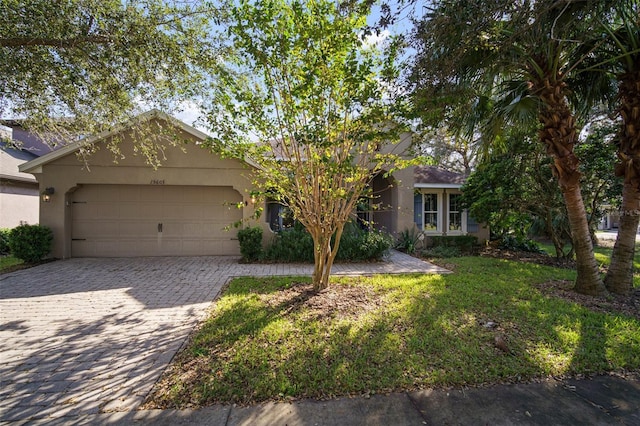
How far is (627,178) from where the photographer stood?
5742mm

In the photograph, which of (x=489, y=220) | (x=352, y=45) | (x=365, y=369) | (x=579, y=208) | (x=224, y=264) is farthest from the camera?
(x=489, y=220)

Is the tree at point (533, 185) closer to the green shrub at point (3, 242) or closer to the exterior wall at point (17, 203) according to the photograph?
the green shrub at point (3, 242)

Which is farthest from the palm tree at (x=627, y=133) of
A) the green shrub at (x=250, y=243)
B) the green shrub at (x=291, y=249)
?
the green shrub at (x=250, y=243)

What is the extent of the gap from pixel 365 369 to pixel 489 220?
9.24m

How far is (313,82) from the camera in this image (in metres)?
4.41

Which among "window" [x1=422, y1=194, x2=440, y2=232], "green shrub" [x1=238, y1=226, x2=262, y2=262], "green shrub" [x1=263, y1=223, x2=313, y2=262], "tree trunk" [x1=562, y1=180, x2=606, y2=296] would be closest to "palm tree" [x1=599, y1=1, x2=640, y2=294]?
"tree trunk" [x1=562, y1=180, x2=606, y2=296]

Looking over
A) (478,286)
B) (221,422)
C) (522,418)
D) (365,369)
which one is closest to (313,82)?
(365,369)

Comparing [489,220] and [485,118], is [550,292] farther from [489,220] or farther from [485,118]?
[489,220]

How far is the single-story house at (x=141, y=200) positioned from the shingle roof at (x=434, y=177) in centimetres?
363

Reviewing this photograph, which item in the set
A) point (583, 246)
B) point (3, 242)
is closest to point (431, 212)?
point (583, 246)

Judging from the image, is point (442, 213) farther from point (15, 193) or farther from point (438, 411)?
point (15, 193)

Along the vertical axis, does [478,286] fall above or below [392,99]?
below

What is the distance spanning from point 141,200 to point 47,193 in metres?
2.55

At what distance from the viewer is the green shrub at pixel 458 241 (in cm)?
1232
